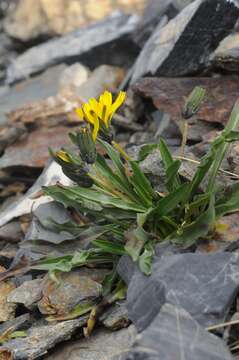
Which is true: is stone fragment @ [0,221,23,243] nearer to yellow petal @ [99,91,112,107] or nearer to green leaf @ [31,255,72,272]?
green leaf @ [31,255,72,272]

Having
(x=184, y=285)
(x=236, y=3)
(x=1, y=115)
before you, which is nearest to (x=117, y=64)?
(x=1, y=115)

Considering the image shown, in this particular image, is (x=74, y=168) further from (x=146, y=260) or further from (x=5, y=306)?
(x=5, y=306)

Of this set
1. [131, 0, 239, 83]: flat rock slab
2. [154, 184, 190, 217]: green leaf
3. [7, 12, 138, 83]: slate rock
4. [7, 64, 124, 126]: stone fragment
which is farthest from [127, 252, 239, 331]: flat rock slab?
[7, 12, 138, 83]: slate rock

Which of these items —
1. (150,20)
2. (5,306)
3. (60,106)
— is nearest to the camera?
(5,306)

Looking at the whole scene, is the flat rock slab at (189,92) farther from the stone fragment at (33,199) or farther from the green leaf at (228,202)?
the green leaf at (228,202)

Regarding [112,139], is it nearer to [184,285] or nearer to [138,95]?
[184,285]

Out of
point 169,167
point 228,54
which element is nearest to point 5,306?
point 169,167
